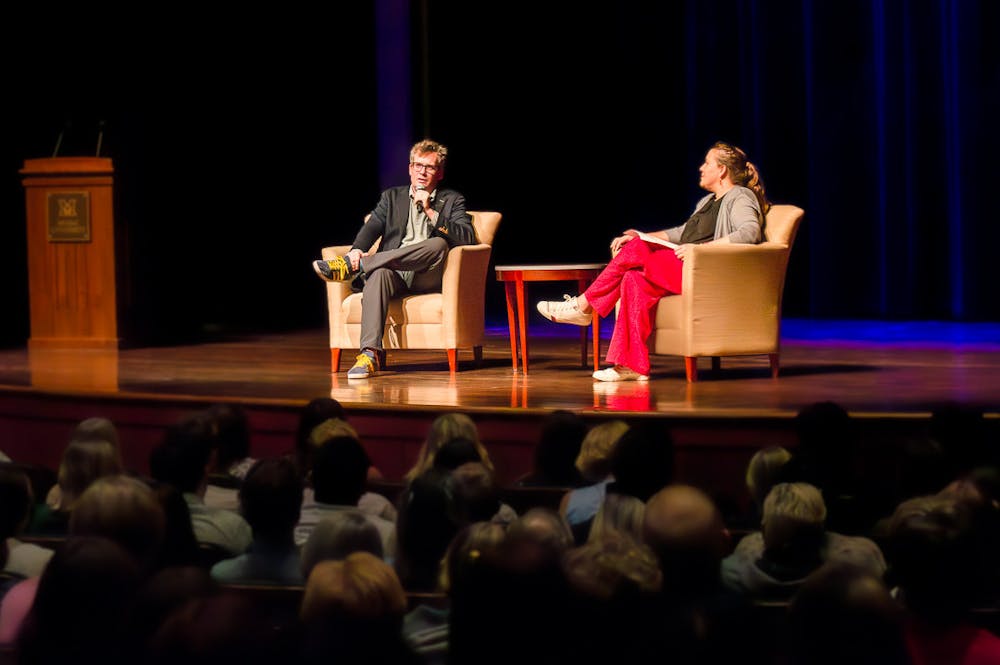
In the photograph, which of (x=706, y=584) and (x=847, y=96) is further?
(x=847, y=96)

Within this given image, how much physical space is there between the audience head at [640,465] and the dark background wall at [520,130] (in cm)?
477

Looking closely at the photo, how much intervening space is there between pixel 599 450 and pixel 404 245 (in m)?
2.69

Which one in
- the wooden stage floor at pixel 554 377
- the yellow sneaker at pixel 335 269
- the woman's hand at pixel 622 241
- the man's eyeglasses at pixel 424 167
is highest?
the man's eyeglasses at pixel 424 167

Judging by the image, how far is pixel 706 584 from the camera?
6.15 feet

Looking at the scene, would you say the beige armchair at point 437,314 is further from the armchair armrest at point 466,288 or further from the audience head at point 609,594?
the audience head at point 609,594

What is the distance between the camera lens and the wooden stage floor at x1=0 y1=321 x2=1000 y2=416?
13.9 ft

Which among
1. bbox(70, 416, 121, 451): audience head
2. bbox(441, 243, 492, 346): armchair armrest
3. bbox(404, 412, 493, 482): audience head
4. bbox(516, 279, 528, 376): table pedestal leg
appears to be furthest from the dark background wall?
bbox(404, 412, 493, 482): audience head

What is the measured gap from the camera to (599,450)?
2939mm

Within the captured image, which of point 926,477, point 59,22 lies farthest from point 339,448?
point 59,22

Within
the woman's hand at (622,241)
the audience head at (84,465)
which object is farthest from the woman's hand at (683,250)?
the audience head at (84,465)

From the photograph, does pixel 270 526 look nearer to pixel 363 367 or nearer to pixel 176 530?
pixel 176 530

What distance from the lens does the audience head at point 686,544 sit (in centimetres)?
188

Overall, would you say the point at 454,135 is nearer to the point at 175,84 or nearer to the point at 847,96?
the point at 175,84

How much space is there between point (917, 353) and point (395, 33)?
4.09m
